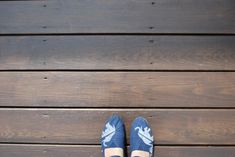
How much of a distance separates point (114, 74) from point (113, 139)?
9.1 inches

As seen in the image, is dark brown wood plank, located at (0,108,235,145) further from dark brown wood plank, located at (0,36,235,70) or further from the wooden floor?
dark brown wood plank, located at (0,36,235,70)

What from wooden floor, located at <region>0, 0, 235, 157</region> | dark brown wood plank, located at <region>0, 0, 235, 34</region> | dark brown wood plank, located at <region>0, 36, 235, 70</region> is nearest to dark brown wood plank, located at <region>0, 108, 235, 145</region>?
wooden floor, located at <region>0, 0, 235, 157</region>

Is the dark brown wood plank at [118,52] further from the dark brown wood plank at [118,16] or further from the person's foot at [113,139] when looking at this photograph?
the person's foot at [113,139]

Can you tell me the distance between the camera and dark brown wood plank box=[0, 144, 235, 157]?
1.23 meters

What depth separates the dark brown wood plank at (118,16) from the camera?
124cm

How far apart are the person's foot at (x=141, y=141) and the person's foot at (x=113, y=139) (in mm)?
39

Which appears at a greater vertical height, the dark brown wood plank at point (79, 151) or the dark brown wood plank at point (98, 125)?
the dark brown wood plank at point (98, 125)

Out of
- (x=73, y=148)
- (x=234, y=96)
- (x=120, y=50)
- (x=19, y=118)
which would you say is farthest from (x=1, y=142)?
(x=234, y=96)

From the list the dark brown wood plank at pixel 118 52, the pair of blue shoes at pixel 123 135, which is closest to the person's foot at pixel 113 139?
the pair of blue shoes at pixel 123 135

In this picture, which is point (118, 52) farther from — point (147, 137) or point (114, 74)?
point (147, 137)

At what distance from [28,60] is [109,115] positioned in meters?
0.35

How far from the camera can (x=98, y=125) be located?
49.7 inches

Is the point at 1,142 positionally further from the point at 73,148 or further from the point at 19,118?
the point at 73,148

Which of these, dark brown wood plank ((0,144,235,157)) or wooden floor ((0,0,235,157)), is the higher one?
wooden floor ((0,0,235,157))
